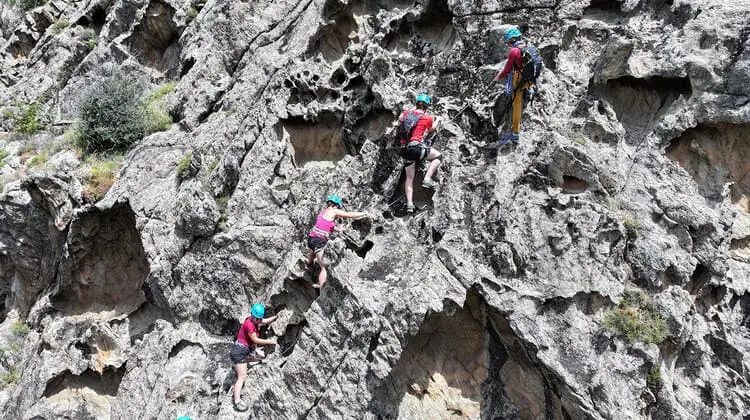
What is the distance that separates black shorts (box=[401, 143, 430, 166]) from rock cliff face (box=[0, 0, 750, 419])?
712 mm

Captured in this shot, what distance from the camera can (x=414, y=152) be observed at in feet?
32.6

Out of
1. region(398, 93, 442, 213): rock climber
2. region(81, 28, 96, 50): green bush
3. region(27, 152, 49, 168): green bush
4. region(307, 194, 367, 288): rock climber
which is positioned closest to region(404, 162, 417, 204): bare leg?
region(398, 93, 442, 213): rock climber

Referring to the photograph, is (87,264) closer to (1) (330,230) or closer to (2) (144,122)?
(2) (144,122)

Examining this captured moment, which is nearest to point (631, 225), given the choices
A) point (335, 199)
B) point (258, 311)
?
point (335, 199)

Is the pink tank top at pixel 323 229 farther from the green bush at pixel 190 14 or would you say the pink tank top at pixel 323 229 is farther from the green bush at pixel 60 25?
the green bush at pixel 60 25

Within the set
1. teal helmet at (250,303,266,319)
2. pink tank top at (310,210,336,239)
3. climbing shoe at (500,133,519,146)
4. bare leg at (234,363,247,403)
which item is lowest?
bare leg at (234,363,247,403)

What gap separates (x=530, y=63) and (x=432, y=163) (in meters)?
2.74

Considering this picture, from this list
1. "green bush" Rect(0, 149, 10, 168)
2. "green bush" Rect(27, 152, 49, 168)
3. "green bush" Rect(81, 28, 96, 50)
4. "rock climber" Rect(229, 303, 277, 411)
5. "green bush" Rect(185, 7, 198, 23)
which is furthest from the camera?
"green bush" Rect(81, 28, 96, 50)

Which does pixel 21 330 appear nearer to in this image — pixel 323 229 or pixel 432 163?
pixel 323 229

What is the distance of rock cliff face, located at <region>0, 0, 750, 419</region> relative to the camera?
339 inches

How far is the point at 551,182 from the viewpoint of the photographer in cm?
966

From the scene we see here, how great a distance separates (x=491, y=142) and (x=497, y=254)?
2.75 metres

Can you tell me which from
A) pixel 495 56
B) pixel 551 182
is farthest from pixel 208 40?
pixel 551 182

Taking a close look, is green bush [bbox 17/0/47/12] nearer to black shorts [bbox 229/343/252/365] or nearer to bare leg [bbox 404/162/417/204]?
black shorts [bbox 229/343/252/365]
